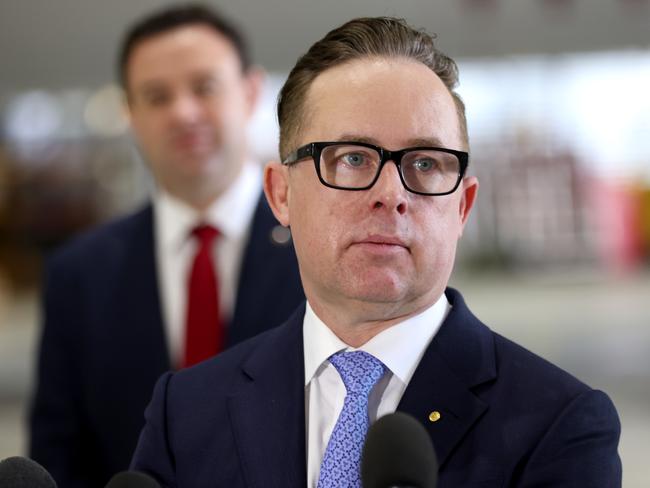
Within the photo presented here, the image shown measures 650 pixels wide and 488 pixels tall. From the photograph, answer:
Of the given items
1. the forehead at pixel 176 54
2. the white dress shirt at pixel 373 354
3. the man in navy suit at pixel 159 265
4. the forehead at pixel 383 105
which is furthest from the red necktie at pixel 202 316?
the forehead at pixel 383 105

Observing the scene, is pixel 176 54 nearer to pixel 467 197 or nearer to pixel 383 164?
pixel 467 197

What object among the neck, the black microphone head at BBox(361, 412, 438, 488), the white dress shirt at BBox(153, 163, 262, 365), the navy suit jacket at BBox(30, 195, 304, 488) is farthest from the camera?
the white dress shirt at BBox(153, 163, 262, 365)

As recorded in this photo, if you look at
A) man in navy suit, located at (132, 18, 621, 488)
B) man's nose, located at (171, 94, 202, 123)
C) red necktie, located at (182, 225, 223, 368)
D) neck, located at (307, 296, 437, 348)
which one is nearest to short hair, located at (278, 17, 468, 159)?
man in navy suit, located at (132, 18, 621, 488)

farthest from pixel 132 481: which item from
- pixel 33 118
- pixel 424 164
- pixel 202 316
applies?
pixel 33 118

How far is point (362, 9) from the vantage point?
30.3ft

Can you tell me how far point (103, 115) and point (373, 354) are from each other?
634 inches

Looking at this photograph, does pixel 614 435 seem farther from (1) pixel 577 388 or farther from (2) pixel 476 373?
(2) pixel 476 373

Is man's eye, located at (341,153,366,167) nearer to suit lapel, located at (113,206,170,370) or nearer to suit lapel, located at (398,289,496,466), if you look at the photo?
suit lapel, located at (398,289,496,466)

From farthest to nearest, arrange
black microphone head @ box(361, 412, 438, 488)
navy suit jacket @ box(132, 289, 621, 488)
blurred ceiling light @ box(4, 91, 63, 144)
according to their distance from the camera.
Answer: blurred ceiling light @ box(4, 91, 63, 144), navy suit jacket @ box(132, 289, 621, 488), black microphone head @ box(361, 412, 438, 488)

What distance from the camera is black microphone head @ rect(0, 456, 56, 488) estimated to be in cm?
115

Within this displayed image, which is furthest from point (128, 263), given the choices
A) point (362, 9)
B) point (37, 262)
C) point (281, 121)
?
point (37, 262)

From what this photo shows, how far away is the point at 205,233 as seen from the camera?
2.53 meters

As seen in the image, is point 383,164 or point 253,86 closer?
point 383,164

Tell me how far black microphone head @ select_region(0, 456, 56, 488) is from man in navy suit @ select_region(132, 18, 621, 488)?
0.28 meters
